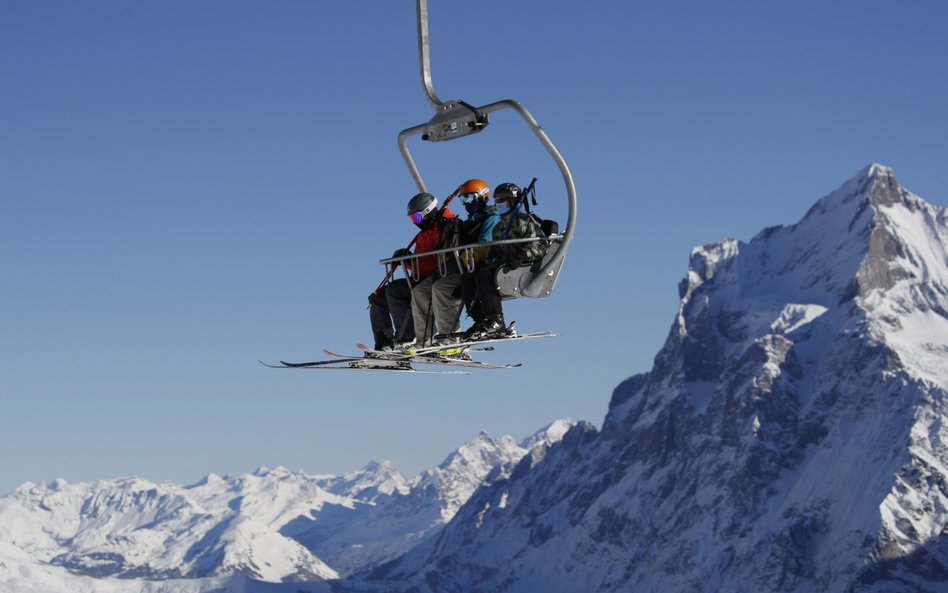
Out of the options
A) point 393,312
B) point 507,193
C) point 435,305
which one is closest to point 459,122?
point 507,193

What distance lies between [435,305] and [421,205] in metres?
1.78

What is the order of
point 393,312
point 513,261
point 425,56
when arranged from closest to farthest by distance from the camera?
point 425,56 < point 513,261 < point 393,312

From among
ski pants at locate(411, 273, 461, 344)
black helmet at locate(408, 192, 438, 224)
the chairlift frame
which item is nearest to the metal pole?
the chairlift frame

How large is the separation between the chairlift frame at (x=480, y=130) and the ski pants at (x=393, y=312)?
102 cm

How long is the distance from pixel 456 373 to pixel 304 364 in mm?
2748

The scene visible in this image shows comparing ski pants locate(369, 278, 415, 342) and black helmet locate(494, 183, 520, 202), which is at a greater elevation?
black helmet locate(494, 183, 520, 202)

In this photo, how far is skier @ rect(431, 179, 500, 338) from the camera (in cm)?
2269

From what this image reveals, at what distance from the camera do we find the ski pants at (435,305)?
23516 mm

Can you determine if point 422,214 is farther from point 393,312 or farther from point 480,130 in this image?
point 480,130

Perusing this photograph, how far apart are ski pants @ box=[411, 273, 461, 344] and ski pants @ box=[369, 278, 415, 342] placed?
20.0 inches

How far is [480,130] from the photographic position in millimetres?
19062

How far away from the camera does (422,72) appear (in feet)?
61.8

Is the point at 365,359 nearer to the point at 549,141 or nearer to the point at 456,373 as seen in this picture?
the point at 456,373

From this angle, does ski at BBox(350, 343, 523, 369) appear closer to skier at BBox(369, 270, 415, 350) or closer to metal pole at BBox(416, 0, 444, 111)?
skier at BBox(369, 270, 415, 350)
